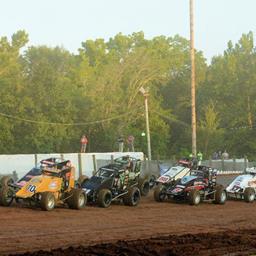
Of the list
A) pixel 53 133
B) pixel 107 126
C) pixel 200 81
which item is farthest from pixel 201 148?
pixel 200 81

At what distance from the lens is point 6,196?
20500 mm

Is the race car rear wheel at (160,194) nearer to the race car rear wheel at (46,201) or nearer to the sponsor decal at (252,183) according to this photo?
the sponsor decal at (252,183)

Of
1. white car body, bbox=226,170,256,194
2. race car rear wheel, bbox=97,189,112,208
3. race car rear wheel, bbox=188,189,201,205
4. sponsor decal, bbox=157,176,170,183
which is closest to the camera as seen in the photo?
race car rear wheel, bbox=97,189,112,208

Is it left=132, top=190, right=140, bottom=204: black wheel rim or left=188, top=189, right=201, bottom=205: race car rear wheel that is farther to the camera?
left=188, top=189, right=201, bottom=205: race car rear wheel

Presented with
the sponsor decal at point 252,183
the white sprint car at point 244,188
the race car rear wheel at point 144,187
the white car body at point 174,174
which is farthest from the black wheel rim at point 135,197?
the sponsor decal at point 252,183

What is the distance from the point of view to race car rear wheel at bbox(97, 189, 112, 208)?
2173 cm

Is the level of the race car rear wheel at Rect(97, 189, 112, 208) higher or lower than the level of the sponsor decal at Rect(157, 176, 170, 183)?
lower

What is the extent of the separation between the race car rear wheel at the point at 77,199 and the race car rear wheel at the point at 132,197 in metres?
2.38

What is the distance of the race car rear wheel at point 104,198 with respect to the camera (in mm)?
21734

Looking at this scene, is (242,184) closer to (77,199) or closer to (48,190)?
(77,199)

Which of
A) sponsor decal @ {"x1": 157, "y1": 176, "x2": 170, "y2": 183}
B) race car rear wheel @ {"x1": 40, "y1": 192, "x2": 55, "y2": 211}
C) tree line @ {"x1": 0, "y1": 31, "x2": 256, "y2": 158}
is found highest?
tree line @ {"x1": 0, "y1": 31, "x2": 256, "y2": 158}

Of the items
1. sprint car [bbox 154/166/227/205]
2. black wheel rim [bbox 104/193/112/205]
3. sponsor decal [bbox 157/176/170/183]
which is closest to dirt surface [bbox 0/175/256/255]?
black wheel rim [bbox 104/193/112/205]

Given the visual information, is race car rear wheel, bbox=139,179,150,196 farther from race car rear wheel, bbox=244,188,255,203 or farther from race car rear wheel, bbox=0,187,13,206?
race car rear wheel, bbox=0,187,13,206

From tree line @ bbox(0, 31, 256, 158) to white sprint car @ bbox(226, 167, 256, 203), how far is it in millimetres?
29837
